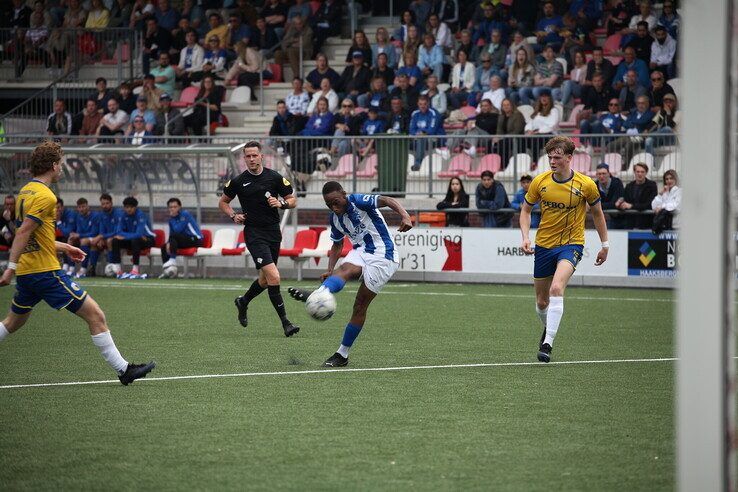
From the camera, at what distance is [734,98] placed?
4.30 m

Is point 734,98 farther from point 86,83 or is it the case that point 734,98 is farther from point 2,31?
point 2,31

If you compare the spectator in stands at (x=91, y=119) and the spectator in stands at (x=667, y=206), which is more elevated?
the spectator in stands at (x=91, y=119)

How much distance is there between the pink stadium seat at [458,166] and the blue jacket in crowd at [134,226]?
595cm

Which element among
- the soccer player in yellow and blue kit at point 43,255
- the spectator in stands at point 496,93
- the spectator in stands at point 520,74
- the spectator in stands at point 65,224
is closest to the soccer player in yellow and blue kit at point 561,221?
the soccer player in yellow and blue kit at point 43,255

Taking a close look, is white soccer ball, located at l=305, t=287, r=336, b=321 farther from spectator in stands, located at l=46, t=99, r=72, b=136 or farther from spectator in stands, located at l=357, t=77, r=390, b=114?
spectator in stands, located at l=46, t=99, r=72, b=136

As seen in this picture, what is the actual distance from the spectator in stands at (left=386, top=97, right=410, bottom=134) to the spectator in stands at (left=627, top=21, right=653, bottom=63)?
4.86m

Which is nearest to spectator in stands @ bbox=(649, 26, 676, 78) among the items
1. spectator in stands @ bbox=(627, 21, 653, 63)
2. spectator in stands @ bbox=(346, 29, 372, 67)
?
spectator in stands @ bbox=(627, 21, 653, 63)

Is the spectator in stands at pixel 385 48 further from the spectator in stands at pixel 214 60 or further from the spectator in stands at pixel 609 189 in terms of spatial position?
the spectator in stands at pixel 609 189

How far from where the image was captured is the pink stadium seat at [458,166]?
22250 mm

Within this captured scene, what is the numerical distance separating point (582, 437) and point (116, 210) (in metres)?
17.1

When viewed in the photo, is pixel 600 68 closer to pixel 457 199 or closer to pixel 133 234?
pixel 457 199

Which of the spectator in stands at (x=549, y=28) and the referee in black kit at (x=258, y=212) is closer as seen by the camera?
the referee in black kit at (x=258, y=212)

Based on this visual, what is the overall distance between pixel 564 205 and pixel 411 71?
47.4 feet

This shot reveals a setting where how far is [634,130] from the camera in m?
21.3
